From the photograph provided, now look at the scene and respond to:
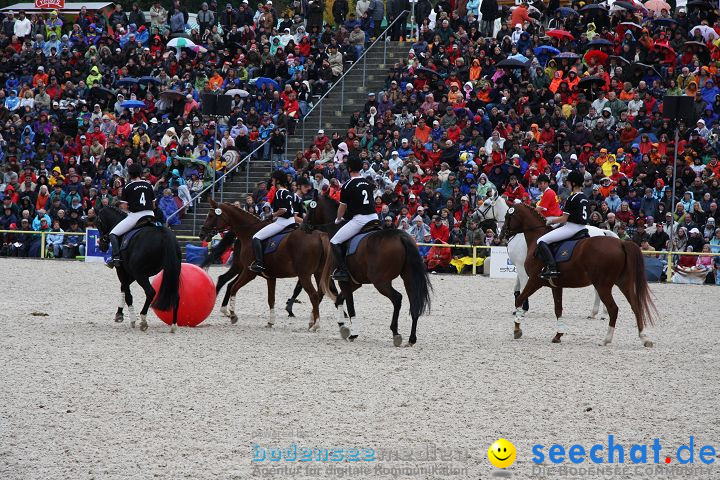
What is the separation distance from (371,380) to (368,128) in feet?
64.8

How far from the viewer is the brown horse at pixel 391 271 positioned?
13.5m

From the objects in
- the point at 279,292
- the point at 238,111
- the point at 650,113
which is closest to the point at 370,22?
the point at 238,111

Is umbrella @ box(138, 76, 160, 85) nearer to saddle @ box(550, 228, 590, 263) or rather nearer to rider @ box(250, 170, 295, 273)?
rider @ box(250, 170, 295, 273)

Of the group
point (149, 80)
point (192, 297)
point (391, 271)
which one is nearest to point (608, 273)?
point (391, 271)

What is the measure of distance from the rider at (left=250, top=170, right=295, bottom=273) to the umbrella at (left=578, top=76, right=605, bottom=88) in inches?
547

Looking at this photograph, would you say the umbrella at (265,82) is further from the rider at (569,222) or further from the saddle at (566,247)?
the saddle at (566,247)

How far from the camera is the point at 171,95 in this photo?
33.7m

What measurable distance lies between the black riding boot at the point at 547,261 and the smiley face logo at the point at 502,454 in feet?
22.7

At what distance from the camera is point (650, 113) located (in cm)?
2712

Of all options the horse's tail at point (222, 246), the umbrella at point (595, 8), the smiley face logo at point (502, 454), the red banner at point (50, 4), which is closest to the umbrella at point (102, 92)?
the red banner at point (50, 4)

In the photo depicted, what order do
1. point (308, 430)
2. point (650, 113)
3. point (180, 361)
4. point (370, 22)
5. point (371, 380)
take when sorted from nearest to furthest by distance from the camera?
point (308, 430) < point (371, 380) < point (180, 361) < point (650, 113) < point (370, 22)

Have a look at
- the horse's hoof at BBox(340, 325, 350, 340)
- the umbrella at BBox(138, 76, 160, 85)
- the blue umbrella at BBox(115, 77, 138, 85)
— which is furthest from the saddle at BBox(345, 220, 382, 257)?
the blue umbrella at BBox(115, 77, 138, 85)

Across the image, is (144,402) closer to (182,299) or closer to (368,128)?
(182,299)

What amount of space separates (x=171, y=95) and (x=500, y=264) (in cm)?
1269
